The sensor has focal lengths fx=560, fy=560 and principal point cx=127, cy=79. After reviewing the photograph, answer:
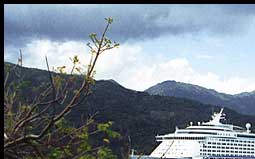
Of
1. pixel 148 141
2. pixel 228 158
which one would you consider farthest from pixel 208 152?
pixel 148 141

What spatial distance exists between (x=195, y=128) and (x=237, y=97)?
48971 mm

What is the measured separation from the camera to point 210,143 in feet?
57.4

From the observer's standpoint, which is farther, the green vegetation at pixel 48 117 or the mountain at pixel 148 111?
the mountain at pixel 148 111

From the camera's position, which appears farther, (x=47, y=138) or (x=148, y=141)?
(x=148, y=141)

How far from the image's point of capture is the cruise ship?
1711 cm

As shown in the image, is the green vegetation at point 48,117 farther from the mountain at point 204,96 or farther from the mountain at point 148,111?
the mountain at point 204,96

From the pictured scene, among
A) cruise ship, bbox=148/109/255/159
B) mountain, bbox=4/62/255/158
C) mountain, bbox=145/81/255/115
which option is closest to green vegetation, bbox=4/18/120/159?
cruise ship, bbox=148/109/255/159

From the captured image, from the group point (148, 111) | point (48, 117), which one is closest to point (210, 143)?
point (148, 111)

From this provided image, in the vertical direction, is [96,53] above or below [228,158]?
above

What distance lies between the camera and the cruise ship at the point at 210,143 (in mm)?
17109

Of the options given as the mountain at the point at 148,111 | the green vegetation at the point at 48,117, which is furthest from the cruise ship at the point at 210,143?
the green vegetation at the point at 48,117

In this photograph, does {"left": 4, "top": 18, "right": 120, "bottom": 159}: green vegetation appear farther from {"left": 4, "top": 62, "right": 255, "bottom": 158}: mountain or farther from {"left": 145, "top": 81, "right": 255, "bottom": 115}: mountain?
{"left": 145, "top": 81, "right": 255, "bottom": 115}: mountain
